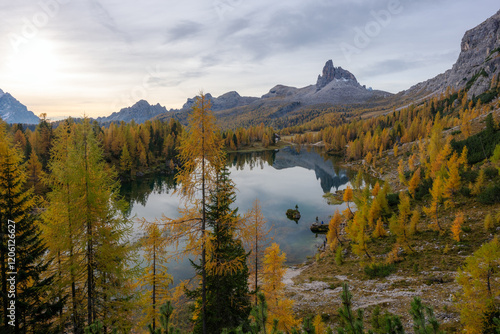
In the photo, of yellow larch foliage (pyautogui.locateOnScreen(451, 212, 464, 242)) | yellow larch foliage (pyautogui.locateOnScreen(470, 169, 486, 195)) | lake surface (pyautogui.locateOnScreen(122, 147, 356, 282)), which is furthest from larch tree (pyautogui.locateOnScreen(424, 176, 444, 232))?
lake surface (pyautogui.locateOnScreen(122, 147, 356, 282))

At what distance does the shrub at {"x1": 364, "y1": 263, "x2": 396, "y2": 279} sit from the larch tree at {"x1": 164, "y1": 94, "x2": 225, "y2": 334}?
25933mm

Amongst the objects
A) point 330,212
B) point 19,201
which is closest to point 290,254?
point 330,212

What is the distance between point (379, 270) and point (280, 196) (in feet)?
142

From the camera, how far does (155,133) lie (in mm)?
121875

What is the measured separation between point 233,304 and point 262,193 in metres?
60.3

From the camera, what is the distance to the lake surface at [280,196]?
4515 cm

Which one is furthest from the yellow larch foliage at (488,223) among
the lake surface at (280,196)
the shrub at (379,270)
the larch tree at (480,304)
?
the lake surface at (280,196)

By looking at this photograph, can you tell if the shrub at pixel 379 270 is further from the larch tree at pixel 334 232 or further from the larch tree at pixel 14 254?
the larch tree at pixel 14 254

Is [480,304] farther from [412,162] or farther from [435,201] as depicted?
[412,162]

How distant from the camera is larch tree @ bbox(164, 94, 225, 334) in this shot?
1088cm

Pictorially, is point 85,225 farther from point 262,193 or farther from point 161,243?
point 262,193

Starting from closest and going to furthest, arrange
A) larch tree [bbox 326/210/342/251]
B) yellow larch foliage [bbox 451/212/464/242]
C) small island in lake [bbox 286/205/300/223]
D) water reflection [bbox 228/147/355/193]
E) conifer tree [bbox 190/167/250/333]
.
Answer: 1. conifer tree [bbox 190/167/250/333]
2. yellow larch foliage [bbox 451/212/464/242]
3. larch tree [bbox 326/210/342/251]
4. small island in lake [bbox 286/205/300/223]
5. water reflection [bbox 228/147/355/193]

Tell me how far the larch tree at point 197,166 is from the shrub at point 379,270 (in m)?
25.9

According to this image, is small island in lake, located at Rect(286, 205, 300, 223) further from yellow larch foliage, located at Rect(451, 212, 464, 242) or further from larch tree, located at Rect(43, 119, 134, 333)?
larch tree, located at Rect(43, 119, 134, 333)
